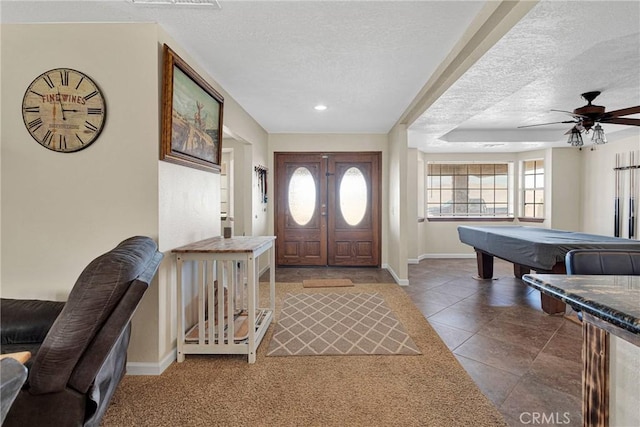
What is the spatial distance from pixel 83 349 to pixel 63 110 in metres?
1.69

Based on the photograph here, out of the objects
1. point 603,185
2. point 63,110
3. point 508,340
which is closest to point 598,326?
point 508,340

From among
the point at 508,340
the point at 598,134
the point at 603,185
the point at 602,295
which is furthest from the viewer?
the point at 603,185

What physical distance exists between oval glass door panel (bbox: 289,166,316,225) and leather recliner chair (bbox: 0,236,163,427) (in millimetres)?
4136

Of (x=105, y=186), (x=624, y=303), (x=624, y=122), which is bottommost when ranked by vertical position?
(x=624, y=303)

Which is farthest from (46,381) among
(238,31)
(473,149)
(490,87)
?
(473,149)

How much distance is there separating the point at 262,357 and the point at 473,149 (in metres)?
5.78

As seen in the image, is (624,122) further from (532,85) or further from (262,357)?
(262,357)

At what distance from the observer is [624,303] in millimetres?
829

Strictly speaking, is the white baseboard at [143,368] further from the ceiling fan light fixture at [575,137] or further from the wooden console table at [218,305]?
the ceiling fan light fixture at [575,137]

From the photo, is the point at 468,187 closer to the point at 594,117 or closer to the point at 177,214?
the point at 594,117

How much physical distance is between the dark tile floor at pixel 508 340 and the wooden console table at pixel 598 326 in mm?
958

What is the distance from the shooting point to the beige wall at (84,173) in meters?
2.07

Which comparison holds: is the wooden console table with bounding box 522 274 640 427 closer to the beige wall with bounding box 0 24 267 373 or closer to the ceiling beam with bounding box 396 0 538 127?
the ceiling beam with bounding box 396 0 538 127

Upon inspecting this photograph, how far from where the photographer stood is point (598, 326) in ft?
2.99
